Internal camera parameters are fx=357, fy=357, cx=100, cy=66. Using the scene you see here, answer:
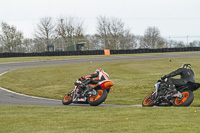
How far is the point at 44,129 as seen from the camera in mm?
6766

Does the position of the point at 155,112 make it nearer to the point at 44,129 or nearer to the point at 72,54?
the point at 44,129

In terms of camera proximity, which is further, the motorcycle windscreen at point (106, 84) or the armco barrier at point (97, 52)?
the armco barrier at point (97, 52)

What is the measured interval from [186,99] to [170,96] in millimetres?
564

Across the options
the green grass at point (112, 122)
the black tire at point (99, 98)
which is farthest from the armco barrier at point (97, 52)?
the green grass at point (112, 122)

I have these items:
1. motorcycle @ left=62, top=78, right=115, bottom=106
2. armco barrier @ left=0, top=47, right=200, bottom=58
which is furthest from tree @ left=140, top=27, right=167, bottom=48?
motorcycle @ left=62, top=78, right=115, bottom=106

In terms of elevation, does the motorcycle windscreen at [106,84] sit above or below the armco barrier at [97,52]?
below

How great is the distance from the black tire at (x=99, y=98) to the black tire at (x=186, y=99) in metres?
2.32

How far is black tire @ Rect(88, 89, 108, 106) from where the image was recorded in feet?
37.8

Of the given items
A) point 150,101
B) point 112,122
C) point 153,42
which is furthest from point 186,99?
point 153,42

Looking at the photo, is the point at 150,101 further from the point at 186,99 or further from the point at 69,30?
the point at 69,30

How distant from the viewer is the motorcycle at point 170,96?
33.7ft

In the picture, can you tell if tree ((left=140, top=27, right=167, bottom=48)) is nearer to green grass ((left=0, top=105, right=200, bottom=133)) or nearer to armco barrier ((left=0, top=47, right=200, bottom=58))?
armco barrier ((left=0, top=47, right=200, bottom=58))

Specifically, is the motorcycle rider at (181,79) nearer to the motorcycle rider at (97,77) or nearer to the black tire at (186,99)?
the black tire at (186,99)

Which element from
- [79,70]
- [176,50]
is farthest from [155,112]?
[176,50]
